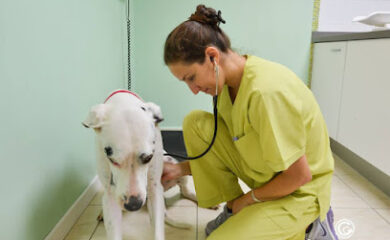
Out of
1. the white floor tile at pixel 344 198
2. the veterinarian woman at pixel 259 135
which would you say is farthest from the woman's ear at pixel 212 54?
the white floor tile at pixel 344 198

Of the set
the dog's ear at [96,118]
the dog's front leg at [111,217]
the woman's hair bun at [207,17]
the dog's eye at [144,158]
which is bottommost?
the dog's front leg at [111,217]

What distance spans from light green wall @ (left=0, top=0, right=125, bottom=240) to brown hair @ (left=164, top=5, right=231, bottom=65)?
1.54 feet

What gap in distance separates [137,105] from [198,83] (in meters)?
0.21

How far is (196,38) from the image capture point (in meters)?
0.94

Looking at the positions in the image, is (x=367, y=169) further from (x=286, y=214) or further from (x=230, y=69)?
(x=230, y=69)

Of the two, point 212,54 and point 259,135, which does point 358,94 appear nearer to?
point 259,135

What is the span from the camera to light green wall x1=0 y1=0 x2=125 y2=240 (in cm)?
92

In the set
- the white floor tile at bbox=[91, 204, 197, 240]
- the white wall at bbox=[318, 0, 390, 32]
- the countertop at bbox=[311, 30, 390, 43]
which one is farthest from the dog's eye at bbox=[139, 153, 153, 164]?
the white wall at bbox=[318, 0, 390, 32]

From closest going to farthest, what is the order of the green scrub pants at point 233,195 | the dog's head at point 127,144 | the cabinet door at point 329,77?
1. the dog's head at point 127,144
2. the green scrub pants at point 233,195
3. the cabinet door at point 329,77

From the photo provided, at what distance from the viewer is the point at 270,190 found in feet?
3.43

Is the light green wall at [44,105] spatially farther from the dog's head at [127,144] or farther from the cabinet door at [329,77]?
the cabinet door at [329,77]

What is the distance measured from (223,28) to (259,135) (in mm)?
1676

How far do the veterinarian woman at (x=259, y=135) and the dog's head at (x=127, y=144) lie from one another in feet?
0.70

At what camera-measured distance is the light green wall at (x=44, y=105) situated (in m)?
0.92
